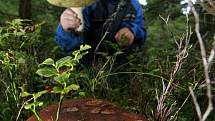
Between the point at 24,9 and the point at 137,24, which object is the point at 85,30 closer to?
the point at 137,24

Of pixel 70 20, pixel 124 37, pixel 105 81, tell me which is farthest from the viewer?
pixel 124 37

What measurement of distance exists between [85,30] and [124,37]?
0.52m

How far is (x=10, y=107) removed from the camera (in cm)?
242

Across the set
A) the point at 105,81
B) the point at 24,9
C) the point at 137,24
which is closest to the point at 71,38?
the point at 137,24

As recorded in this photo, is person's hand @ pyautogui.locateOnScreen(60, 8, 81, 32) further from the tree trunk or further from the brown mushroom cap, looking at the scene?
the tree trunk

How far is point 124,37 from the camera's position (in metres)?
3.61

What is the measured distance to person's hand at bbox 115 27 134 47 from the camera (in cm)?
365

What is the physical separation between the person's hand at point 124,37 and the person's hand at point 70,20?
15.9 inches

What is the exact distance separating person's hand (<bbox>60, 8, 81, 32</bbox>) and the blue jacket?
34 centimetres

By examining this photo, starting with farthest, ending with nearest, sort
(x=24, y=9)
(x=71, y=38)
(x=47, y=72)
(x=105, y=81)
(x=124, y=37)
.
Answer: (x=24, y=9), (x=71, y=38), (x=124, y=37), (x=105, y=81), (x=47, y=72)

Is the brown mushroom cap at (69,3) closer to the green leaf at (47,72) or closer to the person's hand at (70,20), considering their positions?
the green leaf at (47,72)

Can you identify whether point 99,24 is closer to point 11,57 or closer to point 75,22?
point 75,22

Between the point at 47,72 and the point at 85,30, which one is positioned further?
the point at 85,30

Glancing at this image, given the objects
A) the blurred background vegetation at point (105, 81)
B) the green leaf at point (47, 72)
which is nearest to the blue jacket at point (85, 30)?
the blurred background vegetation at point (105, 81)
